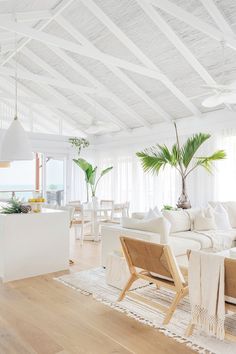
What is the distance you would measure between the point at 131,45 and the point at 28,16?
1.74 meters

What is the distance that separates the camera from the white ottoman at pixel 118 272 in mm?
3584

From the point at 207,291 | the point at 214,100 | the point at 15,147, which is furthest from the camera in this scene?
the point at 214,100

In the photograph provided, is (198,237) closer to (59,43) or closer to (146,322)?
(146,322)

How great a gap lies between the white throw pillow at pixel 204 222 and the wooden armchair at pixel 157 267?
7.22ft

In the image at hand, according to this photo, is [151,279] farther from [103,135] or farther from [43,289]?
[103,135]

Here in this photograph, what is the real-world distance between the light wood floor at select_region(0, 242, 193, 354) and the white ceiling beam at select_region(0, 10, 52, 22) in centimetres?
395

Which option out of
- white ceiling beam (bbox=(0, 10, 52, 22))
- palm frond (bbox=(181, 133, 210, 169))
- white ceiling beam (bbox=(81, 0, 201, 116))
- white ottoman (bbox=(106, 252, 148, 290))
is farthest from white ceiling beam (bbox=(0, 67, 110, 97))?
white ottoman (bbox=(106, 252, 148, 290))

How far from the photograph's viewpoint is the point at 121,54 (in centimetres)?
601

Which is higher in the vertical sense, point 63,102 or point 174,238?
point 63,102

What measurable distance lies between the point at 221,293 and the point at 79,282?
6.82ft

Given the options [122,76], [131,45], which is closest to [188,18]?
Result: [131,45]

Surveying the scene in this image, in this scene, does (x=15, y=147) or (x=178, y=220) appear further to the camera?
(x=178, y=220)

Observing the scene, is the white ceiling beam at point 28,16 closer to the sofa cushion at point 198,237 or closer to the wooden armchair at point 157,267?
the wooden armchair at point 157,267

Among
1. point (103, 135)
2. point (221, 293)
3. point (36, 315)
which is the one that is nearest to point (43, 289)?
point (36, 315)
